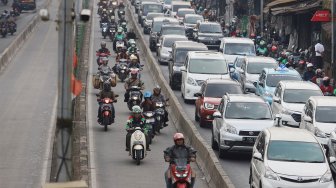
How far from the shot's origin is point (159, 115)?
33.1 m

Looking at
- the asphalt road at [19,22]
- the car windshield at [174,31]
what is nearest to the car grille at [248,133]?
the car windshield at [174,31]

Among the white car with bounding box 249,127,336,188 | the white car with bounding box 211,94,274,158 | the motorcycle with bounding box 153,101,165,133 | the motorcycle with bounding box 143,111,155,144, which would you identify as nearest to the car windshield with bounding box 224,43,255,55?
the motorcycle with bounding box 153,101,165,133

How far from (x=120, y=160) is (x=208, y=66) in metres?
13.7

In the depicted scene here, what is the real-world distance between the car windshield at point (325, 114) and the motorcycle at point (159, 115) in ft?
18.9

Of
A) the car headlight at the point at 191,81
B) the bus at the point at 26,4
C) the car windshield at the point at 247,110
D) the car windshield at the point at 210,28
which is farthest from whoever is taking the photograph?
the bus at the point at 26,4

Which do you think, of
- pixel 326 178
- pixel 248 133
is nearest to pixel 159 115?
pixel 248 133

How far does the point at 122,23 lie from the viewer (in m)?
76.7

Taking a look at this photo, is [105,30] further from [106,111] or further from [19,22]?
[106,111]

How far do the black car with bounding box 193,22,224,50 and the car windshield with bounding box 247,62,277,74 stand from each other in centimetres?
2010

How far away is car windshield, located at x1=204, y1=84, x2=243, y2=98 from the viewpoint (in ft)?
118

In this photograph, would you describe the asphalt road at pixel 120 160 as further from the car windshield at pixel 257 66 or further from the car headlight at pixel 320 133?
the car windshield at pixel 257 66

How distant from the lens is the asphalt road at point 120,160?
25.7 m

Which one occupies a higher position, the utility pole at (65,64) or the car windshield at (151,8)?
the car windshield at (151,8)

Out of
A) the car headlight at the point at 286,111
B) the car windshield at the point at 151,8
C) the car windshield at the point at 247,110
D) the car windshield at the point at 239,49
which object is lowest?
the car headlight at the point at 286,111
